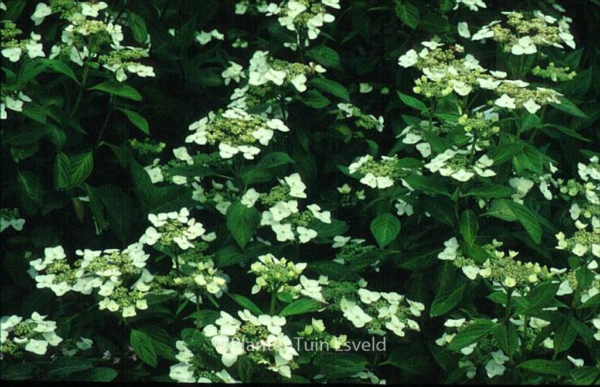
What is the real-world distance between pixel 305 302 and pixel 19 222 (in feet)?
4.65

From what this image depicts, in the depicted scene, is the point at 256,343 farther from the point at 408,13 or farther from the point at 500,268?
the point at 408,13

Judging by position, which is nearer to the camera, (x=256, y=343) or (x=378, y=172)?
(x=256, y=343)

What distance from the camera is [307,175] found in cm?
381

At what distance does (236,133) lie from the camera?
332 centimetres

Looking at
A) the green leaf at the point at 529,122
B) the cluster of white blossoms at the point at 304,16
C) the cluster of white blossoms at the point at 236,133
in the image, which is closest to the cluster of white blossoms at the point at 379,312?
the cluster of white blossoms at the point at 236,133

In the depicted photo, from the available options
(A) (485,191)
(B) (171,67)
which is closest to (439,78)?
(A) (485,191)

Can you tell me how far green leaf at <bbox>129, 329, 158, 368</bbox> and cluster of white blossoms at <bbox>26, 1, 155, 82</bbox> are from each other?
3.36 ft

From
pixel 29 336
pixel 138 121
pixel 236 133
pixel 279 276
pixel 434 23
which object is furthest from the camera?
pixel 434 23

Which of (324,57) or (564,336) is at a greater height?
(324,57)

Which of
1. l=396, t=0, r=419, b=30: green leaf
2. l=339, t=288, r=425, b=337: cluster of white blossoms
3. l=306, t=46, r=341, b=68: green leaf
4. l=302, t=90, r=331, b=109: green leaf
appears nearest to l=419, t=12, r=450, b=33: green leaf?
l=396, t=0, r=419, b=30: green leaf

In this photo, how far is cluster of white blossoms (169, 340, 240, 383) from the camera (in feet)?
9.27

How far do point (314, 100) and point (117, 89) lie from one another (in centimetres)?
74

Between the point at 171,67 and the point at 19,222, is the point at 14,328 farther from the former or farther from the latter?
the point at 171,67

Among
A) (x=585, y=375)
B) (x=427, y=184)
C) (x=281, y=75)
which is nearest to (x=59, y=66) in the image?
(x=281, y=75)
